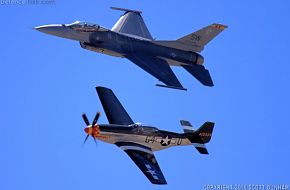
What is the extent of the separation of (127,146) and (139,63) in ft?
31.4

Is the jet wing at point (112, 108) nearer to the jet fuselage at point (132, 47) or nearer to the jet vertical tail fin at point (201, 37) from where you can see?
the jet fuselage at point (132, 47)

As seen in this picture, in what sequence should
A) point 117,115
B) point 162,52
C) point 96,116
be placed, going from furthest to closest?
point 162,52
point 117,115
point 96,116

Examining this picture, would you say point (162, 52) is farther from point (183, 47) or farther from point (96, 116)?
point (96, 116)

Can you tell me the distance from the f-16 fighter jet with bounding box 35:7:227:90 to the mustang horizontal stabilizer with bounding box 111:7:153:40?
7.09 feet

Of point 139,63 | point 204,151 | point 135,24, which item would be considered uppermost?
point 135,24

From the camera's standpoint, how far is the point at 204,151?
73.2 metres

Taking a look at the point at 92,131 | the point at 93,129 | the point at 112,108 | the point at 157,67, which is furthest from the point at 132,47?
the point at 92,131

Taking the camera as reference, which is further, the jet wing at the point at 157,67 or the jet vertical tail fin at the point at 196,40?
the jet vertical tail fin at the point at 196,40

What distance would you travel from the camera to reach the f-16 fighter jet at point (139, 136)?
225ft

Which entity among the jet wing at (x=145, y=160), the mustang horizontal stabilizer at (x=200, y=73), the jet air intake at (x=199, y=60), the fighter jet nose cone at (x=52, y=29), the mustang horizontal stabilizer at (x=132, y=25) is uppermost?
the mustang horizontal stabilizer at (x=132, y=25)

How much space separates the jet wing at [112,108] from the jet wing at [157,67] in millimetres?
3764

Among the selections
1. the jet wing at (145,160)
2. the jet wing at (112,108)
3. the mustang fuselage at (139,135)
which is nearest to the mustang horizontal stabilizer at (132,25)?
the jet wing at (112,108)

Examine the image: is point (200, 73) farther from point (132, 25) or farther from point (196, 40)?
point (132, 25)

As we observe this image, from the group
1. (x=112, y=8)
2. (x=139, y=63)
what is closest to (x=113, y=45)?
(x=139, y=63)
